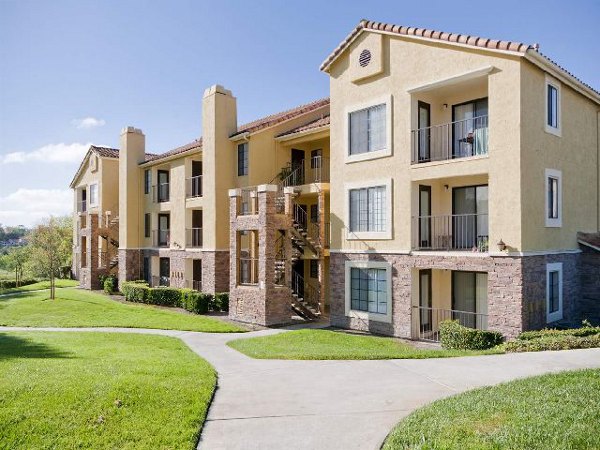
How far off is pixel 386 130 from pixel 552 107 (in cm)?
567

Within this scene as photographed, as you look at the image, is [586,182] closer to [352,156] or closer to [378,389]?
[352,156]

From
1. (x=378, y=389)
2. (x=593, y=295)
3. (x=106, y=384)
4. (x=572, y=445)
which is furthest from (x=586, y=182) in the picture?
(x=106, y=384)

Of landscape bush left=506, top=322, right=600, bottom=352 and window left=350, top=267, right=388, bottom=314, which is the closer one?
landscape bush left=506, top=322, right=600, bottom=352

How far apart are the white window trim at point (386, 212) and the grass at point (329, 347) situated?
376cm

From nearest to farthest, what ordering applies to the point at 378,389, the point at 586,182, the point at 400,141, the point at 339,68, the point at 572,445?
1. the point at 572,445
2. the point at 378,389
3. the point at 400,141
4. the point at 586,182
5. the point at 339,68

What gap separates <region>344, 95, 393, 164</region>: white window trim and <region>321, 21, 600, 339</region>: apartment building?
0.05 metres

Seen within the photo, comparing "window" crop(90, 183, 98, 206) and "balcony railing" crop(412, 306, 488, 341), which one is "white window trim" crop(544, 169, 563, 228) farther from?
"window" crop(90, 183, 98, 206)

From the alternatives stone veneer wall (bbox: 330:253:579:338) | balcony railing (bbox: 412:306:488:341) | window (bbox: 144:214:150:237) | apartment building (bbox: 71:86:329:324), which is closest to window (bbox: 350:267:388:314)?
stone veneer wall (bbox: 330:253:579:338)

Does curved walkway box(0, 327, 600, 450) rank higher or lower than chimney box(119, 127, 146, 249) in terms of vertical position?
Result: lower

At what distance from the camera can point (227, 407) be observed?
877 cm

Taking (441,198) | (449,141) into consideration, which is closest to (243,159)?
(441,198)

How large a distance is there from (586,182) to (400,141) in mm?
7732

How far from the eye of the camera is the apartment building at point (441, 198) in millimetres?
15055

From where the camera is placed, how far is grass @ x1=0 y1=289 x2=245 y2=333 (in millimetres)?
21109
